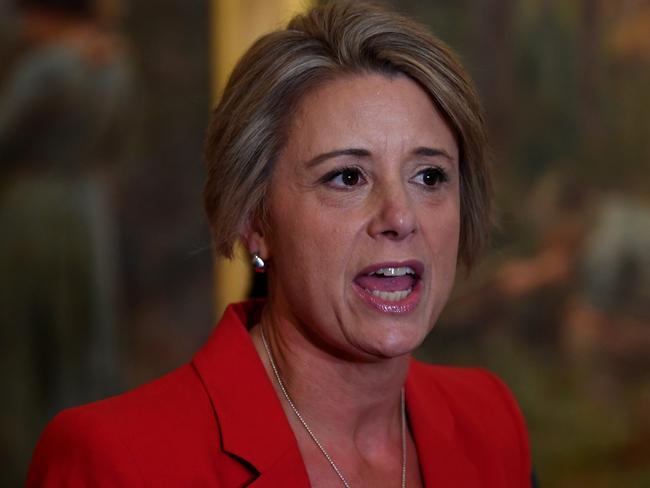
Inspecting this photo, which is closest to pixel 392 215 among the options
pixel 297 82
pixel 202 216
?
pixel 297 82

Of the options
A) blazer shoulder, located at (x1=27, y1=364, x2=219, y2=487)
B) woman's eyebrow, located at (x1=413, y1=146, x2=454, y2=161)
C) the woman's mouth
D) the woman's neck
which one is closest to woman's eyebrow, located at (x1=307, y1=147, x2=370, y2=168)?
woman's eyebrow, located at (x1=413, y1=146, x2=454, y2=161)

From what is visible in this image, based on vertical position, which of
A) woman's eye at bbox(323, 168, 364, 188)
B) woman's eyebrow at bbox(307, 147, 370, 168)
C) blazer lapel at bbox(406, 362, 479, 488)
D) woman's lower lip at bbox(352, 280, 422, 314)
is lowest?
blazer lapel at bbox(406, 362, 479, 488)

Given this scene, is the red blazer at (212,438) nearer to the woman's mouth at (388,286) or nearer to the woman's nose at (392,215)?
the woman's mouth at (388,286)

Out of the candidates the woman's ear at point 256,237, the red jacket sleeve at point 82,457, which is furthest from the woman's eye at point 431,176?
the red jacket sleeve at point 82,457

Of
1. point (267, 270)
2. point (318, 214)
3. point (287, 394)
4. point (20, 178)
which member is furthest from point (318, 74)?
point (20, 178)

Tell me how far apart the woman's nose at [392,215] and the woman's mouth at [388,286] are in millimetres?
63

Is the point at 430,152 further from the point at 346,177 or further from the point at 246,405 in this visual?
the point at 246,405

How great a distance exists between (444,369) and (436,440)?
320mm

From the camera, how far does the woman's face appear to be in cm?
194

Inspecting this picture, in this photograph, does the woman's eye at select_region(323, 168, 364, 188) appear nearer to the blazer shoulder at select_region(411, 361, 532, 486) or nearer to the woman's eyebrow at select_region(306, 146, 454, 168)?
the woman's eyebrow at select_region(306, 146, 454, 168)

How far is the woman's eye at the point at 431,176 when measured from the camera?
2.03 metres

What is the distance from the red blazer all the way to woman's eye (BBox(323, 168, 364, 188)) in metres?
0.40

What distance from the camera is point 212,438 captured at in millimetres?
1962

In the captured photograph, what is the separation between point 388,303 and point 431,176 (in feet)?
0.93
